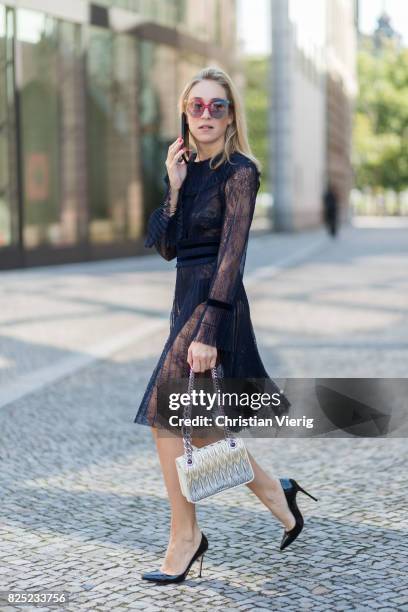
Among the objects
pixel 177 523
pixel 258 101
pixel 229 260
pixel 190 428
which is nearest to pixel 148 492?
pixel 177 523

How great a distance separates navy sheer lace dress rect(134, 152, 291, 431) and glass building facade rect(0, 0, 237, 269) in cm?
1855

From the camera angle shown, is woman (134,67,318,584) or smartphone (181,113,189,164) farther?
smartphone (181,113,189,164)

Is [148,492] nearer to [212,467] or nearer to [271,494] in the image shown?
[271,494]

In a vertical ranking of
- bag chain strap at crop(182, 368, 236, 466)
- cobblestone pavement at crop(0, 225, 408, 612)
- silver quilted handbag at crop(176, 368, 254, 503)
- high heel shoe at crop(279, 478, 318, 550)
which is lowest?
cobblestone pavement at crop(0, 225, 408, 612)

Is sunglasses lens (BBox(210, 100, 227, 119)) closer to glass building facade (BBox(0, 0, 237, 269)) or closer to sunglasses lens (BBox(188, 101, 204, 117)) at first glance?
sunglasses lens (BBox(188, 101, 204, 117))

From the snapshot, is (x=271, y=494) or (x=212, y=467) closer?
(x=212, y=467)

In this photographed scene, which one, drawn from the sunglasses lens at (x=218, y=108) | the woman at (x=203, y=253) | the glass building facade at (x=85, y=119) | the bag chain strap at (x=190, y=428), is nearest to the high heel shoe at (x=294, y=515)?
the woman at (x=203, y=253)

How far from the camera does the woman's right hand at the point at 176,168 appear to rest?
4008mm

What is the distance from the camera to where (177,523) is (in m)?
4.08

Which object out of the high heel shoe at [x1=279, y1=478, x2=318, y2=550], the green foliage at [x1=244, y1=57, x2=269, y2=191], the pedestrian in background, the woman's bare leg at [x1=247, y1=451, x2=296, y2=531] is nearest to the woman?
the woman's bare leg at [x1=247, y1=451, x2=296, y2=531]

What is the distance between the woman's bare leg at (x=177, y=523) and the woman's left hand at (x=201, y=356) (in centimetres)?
28

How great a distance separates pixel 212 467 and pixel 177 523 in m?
0.31

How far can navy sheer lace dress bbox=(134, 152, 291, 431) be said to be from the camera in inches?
154

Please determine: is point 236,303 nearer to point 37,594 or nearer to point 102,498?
point 37,594
